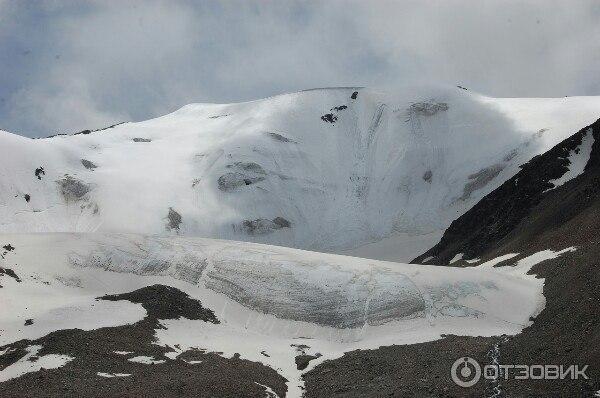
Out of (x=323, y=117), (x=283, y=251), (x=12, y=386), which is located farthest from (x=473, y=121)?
(x=12, y=386)

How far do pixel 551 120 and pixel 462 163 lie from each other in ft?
79.3

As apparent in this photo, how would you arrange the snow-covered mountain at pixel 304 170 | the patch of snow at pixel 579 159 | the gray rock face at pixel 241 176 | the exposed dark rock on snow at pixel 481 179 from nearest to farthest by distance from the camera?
the patch of snow at pixel 579 159 → the snow-covered mountain at pixel 304 170 → the exposed dark rock on snow at pixel 481 179 → the gray rock face at pixel 241 176

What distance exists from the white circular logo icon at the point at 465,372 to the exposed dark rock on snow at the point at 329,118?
134730 mm

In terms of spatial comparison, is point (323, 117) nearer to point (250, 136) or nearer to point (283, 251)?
point (250, 136)

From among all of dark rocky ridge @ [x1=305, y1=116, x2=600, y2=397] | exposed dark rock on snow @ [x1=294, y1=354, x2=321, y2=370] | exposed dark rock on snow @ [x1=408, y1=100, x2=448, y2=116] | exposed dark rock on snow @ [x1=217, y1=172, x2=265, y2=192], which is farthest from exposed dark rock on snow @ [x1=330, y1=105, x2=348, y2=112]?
exposed dark rock on snow @ [x1=294, y1=354, x2=321, y2=370]


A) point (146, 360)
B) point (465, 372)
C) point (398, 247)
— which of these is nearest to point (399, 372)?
point (465, 372)

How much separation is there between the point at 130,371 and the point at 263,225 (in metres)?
95.3

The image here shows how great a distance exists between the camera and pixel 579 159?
261 ft

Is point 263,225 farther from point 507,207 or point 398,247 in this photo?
point 507,207

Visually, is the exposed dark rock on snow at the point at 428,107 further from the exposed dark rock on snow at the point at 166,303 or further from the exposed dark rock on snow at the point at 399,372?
the exposed dark rock on snow at the point at 399,372

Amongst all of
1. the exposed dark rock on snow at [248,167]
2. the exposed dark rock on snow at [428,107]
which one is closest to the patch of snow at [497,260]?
the exposed dark rock on snow at [248,167]

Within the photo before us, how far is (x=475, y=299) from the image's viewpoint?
154 feet

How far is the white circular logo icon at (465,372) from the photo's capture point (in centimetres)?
2937

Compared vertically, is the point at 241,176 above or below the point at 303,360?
above
